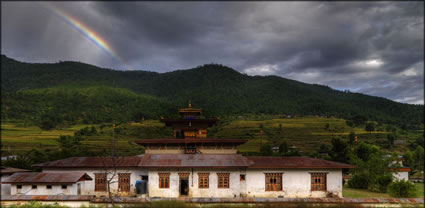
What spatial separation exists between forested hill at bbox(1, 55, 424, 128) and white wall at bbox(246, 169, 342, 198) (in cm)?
6066

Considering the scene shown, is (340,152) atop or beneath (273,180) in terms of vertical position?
beneath

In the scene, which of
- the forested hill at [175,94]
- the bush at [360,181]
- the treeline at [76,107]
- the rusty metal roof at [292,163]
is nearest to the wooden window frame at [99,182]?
the rusty metal roof at [292,163]

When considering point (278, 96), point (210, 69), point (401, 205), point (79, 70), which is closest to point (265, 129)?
point (278, 96)

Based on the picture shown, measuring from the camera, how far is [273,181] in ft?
71.4

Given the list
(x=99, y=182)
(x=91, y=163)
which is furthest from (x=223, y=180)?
(x=91, y=163)

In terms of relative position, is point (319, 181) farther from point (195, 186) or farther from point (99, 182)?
point (99, 182)

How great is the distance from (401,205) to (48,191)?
863 inches

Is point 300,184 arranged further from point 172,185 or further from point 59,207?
point 59,207

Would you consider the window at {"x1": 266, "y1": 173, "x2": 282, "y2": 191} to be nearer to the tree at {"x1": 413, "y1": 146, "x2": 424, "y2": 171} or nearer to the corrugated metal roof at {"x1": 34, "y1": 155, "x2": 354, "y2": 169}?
the corrugated metal roof at {"x1": 34, "y1": 155, "x2": 354, "y2": 169}

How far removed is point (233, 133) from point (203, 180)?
4908 cm

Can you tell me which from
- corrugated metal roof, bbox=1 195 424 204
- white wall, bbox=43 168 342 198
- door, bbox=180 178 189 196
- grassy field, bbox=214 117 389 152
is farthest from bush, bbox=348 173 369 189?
grassy field, bbox=214 117 389 152

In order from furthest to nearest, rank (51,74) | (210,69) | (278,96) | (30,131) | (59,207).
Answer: (210,69) → (51,74) → (278,96) → (30,131) → (59,207)

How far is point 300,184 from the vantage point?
21.7 metres

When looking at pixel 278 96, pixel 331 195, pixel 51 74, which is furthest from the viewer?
pixel 51 74
